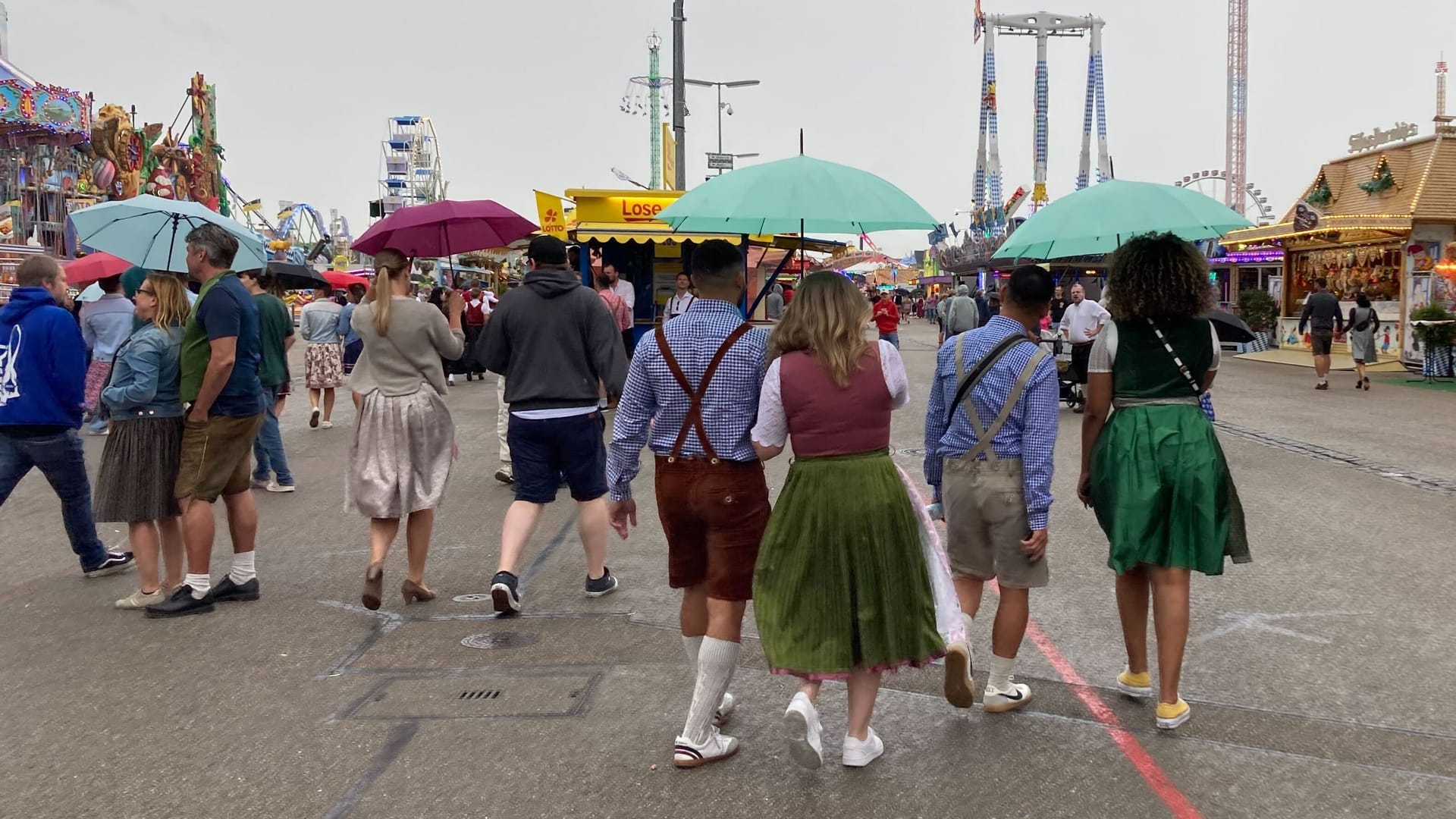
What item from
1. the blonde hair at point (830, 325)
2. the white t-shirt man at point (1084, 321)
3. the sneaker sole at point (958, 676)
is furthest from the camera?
the white t-shirt man at point (1084, 321)

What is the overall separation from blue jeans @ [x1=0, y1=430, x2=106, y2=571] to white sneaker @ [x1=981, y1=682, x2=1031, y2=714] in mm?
4469

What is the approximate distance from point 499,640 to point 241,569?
5.19ft

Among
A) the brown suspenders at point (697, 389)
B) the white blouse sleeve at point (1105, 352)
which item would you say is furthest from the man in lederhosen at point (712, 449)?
the white blouse sleeve at point (1105, 352)

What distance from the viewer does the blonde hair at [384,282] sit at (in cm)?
512

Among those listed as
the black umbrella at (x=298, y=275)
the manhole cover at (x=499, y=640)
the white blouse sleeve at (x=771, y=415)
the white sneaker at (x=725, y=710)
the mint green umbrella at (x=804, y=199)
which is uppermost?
the black umbrella at (x=298, y=275)

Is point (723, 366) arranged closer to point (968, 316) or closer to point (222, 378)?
point (222, 378)

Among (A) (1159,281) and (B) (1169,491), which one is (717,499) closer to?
(B) (1169,491)

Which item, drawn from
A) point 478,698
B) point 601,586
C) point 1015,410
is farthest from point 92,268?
point 1015,410

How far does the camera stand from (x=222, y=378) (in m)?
5.04

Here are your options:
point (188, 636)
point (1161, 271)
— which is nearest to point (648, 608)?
point (188, 636)

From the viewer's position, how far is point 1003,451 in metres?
3.71

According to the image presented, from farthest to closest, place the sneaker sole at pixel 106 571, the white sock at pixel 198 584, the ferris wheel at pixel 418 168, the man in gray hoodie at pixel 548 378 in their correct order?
the ferris wheel at pixel 418 168, the sneaker sole at pixel 106 571, the white sock at pixel 198 584, the man in gray hoodie at pixel 548 378

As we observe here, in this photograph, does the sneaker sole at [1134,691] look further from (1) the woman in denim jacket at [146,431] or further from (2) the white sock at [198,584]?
(1) the woman in denim jacket at [146,431]

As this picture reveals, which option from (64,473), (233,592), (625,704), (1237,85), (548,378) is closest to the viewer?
(625,704)
